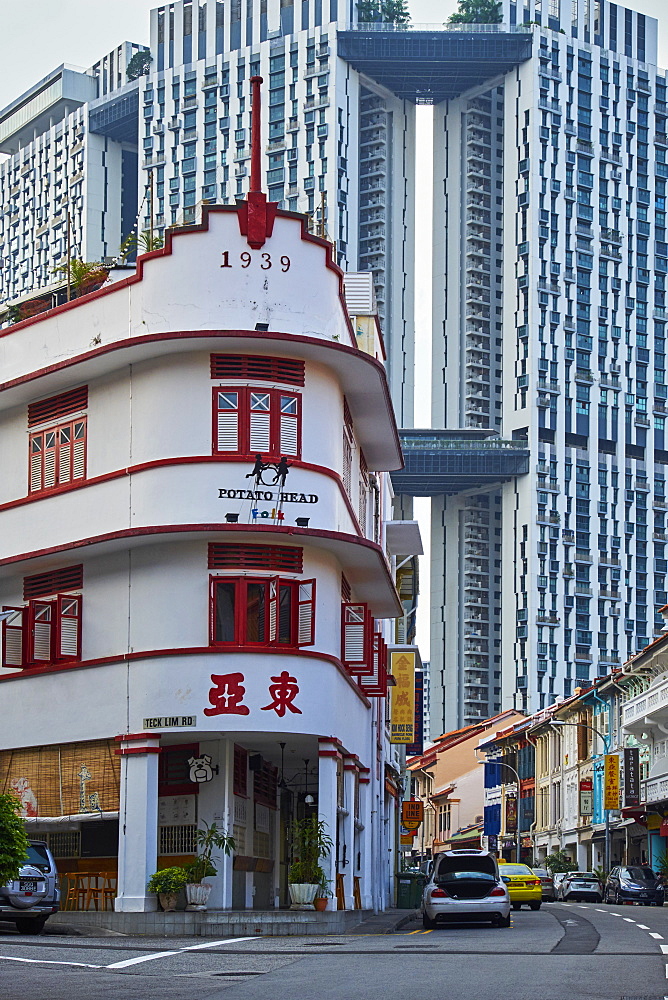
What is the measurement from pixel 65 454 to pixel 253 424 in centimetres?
471

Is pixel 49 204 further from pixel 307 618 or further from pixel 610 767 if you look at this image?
pixel 307 618

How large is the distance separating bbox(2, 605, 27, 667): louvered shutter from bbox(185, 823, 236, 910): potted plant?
5540mm

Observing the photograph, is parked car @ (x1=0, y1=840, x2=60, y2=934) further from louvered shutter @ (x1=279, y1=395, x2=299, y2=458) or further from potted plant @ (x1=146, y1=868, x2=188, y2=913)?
louvered shutter @ (x1=279, y1=395, x2=299, y2=458)

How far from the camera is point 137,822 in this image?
102 ft

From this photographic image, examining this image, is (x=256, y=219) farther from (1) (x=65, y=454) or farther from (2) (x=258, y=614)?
(2) (x=258, y=614)

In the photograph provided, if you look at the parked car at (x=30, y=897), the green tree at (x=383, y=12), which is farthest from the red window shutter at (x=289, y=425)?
the green tree at (x=383, y=12)

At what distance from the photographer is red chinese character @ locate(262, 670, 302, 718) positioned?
31.2m

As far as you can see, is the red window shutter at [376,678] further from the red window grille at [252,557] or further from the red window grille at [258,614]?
the red window grille at [252,557]

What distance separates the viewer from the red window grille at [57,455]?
1352 inches

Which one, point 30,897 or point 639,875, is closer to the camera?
point 30,897

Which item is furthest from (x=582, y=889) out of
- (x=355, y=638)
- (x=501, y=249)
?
(x=501, y=249)

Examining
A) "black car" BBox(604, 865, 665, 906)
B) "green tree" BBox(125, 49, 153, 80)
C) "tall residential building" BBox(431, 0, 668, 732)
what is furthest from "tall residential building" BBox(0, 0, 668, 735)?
"black car" BBox(604, 865, 665, 906)

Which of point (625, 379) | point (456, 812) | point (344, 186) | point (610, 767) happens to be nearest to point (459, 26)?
point (344, 186)

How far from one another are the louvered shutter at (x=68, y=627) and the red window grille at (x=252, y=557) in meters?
3.44
